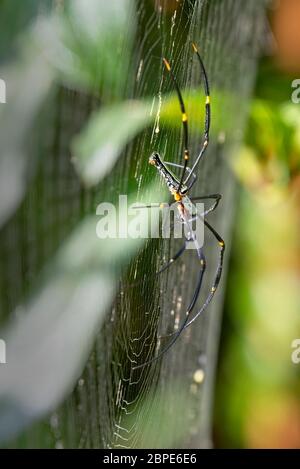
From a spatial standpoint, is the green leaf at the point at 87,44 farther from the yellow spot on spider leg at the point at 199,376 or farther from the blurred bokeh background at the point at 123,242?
the yellow spot on spider leg at the point at 199,376

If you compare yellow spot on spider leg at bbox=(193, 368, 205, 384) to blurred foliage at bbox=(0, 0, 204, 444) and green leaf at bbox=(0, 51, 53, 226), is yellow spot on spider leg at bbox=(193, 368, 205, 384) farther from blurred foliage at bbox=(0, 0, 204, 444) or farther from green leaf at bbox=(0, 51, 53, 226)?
green leaf at bbox=(0, 51, 53, 226)

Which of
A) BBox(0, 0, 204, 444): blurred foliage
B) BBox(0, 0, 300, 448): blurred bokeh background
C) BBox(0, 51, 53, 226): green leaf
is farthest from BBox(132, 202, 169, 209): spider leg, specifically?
BBox(0, 51, 53, 226): green leaf

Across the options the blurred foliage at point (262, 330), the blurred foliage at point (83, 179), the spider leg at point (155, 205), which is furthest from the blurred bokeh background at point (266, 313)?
the spider leg at point (155, 205)

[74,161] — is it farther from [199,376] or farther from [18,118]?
[199,376]

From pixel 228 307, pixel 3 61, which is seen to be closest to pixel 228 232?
pixel 228 307

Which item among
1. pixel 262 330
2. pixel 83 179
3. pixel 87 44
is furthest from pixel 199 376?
pixel 87 44

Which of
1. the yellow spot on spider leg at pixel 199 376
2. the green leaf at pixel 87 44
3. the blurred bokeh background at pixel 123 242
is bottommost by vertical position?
the yellow spot on spider leg at pixel 199 376
